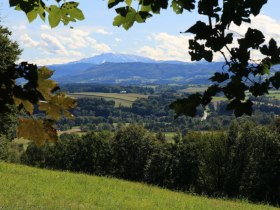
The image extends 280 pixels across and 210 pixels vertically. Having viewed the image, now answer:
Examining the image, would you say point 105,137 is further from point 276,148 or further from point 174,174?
point 276,148

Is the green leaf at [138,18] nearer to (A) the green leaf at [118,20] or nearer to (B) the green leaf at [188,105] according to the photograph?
(A) the green leaf at [118,20]

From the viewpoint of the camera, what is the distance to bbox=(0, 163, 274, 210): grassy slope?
17.9 metres

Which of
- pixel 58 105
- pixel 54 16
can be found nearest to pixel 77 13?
pixel 54 16

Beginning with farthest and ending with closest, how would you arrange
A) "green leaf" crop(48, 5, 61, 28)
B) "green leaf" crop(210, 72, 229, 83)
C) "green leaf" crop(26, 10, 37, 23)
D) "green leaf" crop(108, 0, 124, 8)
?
"green leaf" crop(26, 10, 37, 23) < "green leaf" crop(48, 5, 61, 28) < "green leaf" crop(108, 0, 124, 8) < "green leaf" crop(210, 72, 229, 83)

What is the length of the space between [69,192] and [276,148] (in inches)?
1257

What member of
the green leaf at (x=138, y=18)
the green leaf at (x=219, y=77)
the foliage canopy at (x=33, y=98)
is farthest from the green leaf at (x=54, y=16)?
the green leaf at (x=219, y=77)

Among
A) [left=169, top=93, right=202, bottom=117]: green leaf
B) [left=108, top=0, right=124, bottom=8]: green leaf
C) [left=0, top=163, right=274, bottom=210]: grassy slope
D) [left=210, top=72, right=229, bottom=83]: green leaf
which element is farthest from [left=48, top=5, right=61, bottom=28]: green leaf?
[left=0, top=163, right=274, bottom=210]: grassy slope

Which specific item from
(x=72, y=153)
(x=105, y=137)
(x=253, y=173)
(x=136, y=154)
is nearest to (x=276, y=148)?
(x=253, y=173)

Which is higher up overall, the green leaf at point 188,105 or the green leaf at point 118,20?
the green leaf at point 118,20

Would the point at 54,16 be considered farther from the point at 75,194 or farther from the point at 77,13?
the point at 75,194

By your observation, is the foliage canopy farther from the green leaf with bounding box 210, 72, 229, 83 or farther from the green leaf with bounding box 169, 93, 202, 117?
the green leaf with bounding box 210, 72, 229, 83

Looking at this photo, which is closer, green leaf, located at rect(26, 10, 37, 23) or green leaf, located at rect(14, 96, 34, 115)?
green leaf, located at rect(14, 96, 34, 115)

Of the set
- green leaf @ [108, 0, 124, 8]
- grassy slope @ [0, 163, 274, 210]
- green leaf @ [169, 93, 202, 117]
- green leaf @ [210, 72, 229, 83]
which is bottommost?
grassy slope @ [0, 163, 274, 210]

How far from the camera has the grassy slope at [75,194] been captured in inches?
706
